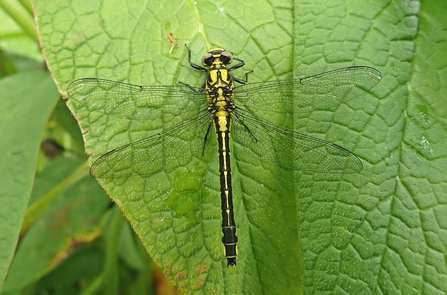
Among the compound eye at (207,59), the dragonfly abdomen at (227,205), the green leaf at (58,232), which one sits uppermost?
the compound eye at (207,59)

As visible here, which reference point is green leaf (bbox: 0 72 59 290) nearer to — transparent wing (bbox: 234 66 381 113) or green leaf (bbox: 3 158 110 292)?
green leaf (bbox: 3 158 110 292)

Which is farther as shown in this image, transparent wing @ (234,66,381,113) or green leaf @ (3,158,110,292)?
green leaf @ (3,158,110,292)

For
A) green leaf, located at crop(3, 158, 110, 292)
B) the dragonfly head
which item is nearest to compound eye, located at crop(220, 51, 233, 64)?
the dragonfly head

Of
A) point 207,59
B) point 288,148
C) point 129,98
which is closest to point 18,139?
point 129,98

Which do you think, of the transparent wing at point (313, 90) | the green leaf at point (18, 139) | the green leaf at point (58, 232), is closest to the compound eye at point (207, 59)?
the transparent wing at point (313, 90)

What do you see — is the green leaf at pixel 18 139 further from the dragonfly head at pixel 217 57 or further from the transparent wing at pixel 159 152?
the dragonfly head at pixel 217 57

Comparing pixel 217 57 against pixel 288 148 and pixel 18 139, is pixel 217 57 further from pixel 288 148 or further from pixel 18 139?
pixel 18 139

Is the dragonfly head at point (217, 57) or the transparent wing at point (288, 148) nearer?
the transparent wing at point (288, 148)

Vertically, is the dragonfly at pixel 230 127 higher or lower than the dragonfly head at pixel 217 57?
lower

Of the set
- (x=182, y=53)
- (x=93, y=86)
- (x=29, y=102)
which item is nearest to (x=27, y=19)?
(x=29, y=102)
